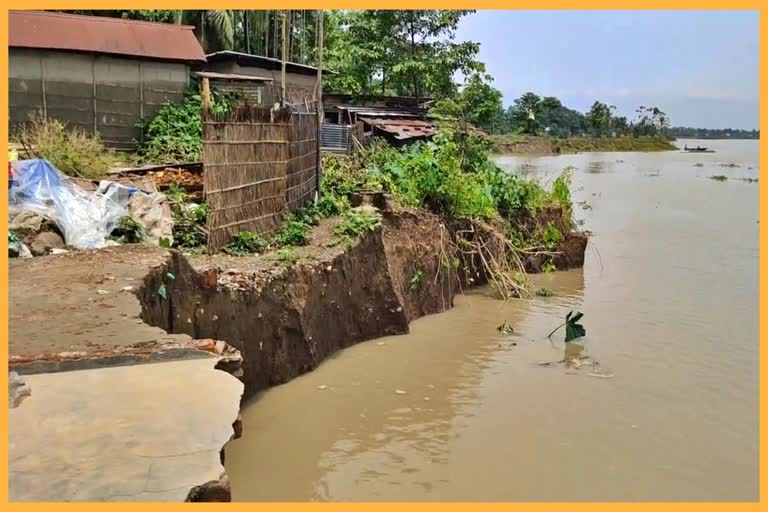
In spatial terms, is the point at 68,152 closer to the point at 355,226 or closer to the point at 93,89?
the point at 93,89

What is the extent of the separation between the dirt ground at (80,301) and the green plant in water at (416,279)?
4.39m

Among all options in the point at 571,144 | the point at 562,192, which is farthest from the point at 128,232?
the point at 571,144

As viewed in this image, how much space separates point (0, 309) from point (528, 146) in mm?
53203

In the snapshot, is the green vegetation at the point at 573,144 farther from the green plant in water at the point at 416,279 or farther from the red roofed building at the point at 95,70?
the green plant in water at the point at 416,279

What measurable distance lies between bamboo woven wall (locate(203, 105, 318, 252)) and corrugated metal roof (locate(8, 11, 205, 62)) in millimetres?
4895

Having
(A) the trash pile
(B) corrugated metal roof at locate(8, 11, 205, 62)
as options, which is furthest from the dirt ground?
(B) corrugated metal roof at locate(8, 11, 205, 62)

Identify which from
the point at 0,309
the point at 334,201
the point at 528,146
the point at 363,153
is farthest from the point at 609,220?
the point at 528,146

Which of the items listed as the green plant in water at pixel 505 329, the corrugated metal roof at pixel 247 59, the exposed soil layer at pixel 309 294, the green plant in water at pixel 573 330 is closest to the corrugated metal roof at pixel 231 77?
the corrugated metal roof at pixel 247 59

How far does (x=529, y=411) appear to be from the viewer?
274 inches

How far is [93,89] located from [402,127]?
7389mm

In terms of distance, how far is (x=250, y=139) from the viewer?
27.7ft

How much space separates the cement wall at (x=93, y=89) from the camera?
12156mm

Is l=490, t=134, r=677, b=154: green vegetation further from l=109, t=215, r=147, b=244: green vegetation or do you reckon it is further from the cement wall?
l=109, t=215, r=147, b=244: green vegetation

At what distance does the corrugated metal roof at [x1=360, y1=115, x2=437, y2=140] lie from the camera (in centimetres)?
1681
